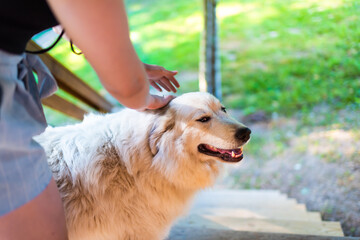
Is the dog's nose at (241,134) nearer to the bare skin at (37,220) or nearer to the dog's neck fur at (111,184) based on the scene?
the dog's neck fur at (111,184)

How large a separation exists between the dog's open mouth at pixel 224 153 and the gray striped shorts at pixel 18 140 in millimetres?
901

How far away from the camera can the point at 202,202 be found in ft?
10.7

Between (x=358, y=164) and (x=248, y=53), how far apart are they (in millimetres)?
4219

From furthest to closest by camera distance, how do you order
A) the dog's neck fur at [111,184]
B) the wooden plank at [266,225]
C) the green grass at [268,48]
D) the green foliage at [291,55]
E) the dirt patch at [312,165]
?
the green grass at [268,48] < the green foliage at [291,55] < the dirt patch at [312,165] < the wooden plank at [266,225] < the dog's neck fur at [111,184]

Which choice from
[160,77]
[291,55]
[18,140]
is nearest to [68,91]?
[160,77]

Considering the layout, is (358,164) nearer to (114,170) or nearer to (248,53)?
(114,170)

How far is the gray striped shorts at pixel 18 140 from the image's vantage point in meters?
0.93

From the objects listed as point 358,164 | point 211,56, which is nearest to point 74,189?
point 358,164

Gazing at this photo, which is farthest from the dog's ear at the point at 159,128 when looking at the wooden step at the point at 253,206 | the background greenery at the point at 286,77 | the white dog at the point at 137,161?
the background greenery at the point at 286,77

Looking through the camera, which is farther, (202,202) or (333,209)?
(202,202)

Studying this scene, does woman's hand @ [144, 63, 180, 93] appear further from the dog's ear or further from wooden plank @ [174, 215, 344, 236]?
wooden plank @ [174, 215, 344, 236]

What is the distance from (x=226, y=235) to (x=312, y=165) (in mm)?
2350

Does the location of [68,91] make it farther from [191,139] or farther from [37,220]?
[37,220]

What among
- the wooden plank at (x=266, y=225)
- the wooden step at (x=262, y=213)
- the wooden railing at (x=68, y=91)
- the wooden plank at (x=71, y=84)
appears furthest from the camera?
the wooden step at (x=262, y=213)
